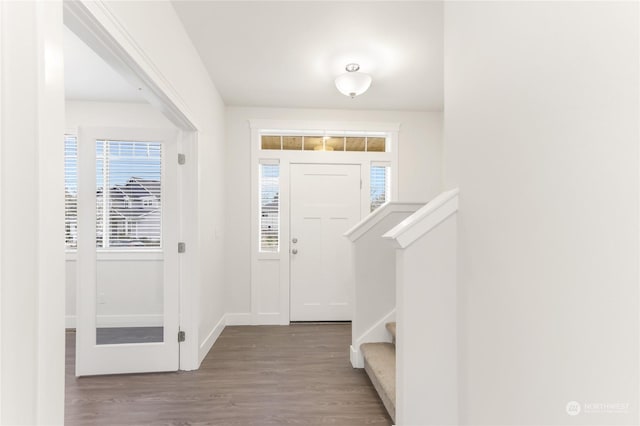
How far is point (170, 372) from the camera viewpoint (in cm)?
263

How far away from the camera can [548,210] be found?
0.96 meters

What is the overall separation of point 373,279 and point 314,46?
1.90 meters

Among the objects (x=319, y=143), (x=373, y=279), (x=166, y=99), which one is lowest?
(x=373, y=279)

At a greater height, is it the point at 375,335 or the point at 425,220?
the point at 425,220

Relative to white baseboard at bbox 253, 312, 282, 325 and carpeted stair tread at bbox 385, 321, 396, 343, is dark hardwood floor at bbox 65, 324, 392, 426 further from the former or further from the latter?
white baseboard at bbox 253, 312, 282, 325

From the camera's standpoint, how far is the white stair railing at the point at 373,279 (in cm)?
265

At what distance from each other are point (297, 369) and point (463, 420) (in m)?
1.50

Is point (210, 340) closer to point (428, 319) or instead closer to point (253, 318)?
point (253, 318)

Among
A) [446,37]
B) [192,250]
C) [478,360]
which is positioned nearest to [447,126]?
[446,37]

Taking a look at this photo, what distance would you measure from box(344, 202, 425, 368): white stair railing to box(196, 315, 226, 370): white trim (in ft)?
4.21

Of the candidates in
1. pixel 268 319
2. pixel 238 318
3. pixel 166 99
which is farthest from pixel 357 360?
pixel 166 99

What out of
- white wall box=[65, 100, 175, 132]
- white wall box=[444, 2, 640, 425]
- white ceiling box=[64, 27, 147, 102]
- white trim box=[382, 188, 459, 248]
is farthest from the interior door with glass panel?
white wall box=[444, 2, 640, 425]

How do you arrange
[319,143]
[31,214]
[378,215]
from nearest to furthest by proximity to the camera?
[31,214] < [378,215] < [319,143]

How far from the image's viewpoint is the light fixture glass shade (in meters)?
2.96
